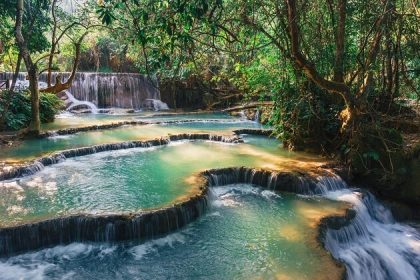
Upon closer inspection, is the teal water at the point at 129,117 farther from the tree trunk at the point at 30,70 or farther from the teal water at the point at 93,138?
the tree trunk at the point at 30,70

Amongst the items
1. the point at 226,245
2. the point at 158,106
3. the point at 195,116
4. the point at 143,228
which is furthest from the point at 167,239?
the point at 158,106

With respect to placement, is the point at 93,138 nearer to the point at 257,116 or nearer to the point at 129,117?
the point at 129,117

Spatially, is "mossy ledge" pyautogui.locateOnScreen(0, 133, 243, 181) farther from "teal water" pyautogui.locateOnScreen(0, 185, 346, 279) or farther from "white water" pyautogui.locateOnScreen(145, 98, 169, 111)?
"white water" pyautogui.locateOnScreen(145, 98, 169, 111)

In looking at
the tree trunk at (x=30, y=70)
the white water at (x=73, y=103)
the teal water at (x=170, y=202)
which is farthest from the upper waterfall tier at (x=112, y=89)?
the teal water at (x=170, y=202)

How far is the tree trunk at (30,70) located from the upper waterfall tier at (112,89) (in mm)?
8506

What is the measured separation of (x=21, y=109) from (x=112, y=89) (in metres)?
7.27

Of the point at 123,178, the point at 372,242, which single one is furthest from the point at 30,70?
the point at 372,242

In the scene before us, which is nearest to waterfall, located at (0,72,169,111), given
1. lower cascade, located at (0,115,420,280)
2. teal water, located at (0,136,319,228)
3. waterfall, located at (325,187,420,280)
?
teal water, located at (0,136,319,228)

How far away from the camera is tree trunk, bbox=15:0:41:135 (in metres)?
9.43

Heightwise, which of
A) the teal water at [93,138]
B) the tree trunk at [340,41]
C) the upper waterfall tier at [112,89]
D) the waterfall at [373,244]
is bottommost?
the waterfall at [373,244]

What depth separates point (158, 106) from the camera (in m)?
20.8

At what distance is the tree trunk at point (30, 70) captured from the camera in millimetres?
9430

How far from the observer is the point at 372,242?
20.4 ft

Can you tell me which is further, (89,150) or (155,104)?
(155,104)
